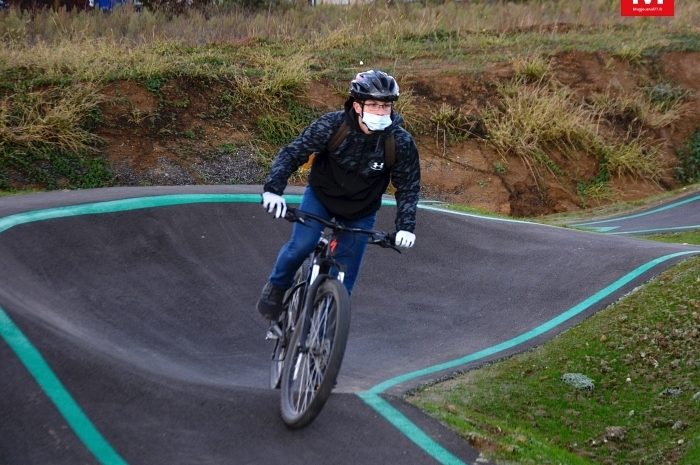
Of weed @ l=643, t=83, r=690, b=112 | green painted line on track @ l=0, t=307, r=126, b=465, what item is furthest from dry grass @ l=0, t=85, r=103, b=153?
weed @ l=643, t=83, r=690, b=112

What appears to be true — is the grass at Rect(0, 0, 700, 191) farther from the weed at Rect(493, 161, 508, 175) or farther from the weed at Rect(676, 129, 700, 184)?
the weed at Rect(676, 129, 700, 184)

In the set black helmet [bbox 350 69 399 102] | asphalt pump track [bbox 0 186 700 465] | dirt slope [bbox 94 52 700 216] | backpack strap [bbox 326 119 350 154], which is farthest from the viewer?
dirt slope [bbox 94 52 700 216]

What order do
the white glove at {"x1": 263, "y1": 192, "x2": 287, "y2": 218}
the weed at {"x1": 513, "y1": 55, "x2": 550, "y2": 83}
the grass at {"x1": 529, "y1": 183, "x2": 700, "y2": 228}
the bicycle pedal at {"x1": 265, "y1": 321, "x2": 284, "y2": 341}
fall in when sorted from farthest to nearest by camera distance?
the weed at {"x1": 513, "y1": 55, "x2": 550, "y2": 83} → the grass at {"x1": 529, "y1": 183, "x2": 700, "y2": 228} → the bicycle pedal at {"x1": 265, "y1": 321, "x2": 284, "y2": 341} → the white glove at {"x1": 263, "y1": 192, "x2": 287, "y2": 218}

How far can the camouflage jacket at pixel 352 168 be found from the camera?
6129 millimetres

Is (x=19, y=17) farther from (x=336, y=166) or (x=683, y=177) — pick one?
(x=336, y=166)

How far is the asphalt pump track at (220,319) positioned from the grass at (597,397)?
29 cm

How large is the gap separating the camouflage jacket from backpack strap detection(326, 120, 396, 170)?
0.02 m

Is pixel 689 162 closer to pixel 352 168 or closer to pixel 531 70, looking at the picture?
pixel 531 70

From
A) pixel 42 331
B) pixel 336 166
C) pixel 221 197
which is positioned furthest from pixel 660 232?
pixel 42 331

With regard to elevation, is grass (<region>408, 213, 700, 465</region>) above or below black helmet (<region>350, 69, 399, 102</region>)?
below

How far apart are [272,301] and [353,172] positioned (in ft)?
3.41

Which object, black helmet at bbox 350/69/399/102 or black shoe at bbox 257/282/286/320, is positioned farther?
black shoe at bbox 257/282/286/320

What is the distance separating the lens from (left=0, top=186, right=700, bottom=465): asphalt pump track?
5383 millimetres

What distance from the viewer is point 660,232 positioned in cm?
1476
